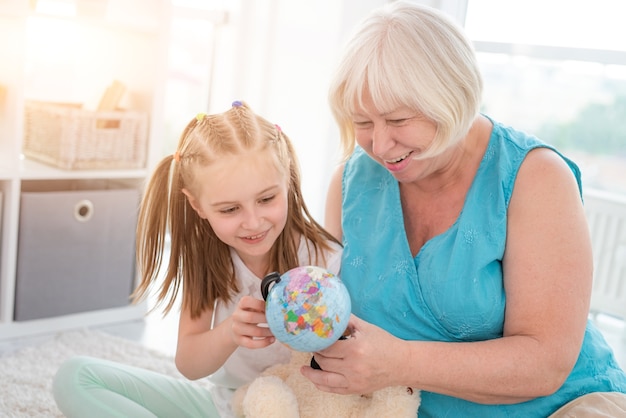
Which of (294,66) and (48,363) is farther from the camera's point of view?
(294,66)

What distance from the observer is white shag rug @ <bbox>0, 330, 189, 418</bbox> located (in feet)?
6.59

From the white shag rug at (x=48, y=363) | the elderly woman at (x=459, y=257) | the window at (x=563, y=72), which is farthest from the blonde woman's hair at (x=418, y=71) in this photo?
the window at (x=563, y=72)

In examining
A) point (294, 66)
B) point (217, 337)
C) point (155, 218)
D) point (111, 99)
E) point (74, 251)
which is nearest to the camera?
point (217, 337)

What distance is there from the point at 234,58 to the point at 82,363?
6.78 feet

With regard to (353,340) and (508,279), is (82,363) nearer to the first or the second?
(353,340)

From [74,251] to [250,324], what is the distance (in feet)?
4.96

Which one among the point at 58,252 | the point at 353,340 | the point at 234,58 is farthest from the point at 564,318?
the point at 234,58

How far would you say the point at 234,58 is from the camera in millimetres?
3363

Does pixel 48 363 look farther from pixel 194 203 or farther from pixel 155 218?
pixel 194 203

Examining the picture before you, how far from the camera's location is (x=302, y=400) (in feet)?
4.64

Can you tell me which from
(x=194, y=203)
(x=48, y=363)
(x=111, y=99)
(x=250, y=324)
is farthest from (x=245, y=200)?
(x=111, y=99)

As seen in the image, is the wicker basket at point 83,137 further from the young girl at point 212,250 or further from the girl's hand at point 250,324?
the girl's hand at point 250,324

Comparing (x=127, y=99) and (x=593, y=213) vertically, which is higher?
(x=127, y=99)

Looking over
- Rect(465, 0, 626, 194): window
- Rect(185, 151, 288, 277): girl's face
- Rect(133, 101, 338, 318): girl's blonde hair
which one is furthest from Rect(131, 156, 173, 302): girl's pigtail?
Rect(465, 0, 626, 194): window
